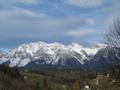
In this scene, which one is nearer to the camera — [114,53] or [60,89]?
[114,53]

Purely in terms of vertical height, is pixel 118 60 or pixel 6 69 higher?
pixel 6 69

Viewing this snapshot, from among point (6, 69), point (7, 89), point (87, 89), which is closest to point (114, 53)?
point (7, 89)

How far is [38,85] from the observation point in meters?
118

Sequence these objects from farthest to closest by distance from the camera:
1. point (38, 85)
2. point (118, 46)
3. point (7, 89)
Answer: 1. point (38, 85)
2. point (7, 89)
3. point (118, 46)

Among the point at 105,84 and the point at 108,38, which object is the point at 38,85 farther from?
the point at 108,38

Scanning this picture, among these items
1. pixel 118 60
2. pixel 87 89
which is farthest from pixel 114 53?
pixel 87 89

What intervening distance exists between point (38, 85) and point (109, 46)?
303 ft

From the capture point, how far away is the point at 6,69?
125 metres

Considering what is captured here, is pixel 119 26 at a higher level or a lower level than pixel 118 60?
higher

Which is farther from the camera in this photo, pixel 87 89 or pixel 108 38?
pixel 87 89

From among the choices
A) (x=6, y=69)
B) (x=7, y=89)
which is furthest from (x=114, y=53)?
(x=6, y=69)

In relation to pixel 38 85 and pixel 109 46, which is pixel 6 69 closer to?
pixel 38 85

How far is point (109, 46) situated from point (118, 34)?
126 centimetres

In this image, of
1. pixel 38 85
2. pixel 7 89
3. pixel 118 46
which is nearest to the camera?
pixel 118 46
